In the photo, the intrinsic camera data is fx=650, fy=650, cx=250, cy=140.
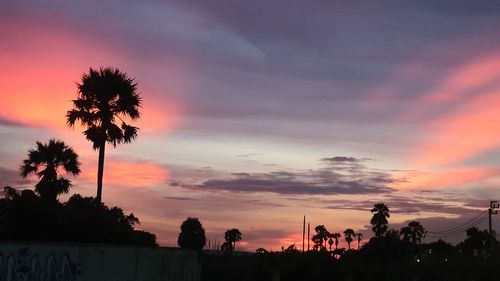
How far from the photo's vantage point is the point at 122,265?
20250mm

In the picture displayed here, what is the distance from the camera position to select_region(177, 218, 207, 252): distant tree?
9331cm

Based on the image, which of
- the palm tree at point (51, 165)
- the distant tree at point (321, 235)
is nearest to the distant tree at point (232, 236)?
the distant tree at point (321, 235)

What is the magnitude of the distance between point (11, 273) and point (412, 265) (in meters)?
20.5

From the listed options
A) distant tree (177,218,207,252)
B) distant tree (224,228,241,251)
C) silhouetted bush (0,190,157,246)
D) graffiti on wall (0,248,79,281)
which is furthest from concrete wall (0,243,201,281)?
distant tree (224,228,241,251)

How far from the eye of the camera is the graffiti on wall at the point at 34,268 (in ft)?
52.8

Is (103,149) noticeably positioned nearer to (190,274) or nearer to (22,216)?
(22,216)

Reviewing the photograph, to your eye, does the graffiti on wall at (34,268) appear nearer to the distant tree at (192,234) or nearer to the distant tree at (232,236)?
the distant tree at (192,234)

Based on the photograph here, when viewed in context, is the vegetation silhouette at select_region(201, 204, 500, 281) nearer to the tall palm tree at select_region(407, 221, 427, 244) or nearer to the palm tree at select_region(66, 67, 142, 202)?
the palm tree at select_region(66, 67, 142, 202)

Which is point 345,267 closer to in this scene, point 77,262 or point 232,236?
point 77,262

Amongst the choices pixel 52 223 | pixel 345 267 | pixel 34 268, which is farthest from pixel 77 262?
pixel 345 267

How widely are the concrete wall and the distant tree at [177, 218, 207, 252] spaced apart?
70335 millimetres

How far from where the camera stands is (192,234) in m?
95.5

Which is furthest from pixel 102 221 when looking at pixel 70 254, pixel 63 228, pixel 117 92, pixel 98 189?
pixel 70 254

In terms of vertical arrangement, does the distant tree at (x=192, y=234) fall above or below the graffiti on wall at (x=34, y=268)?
above
